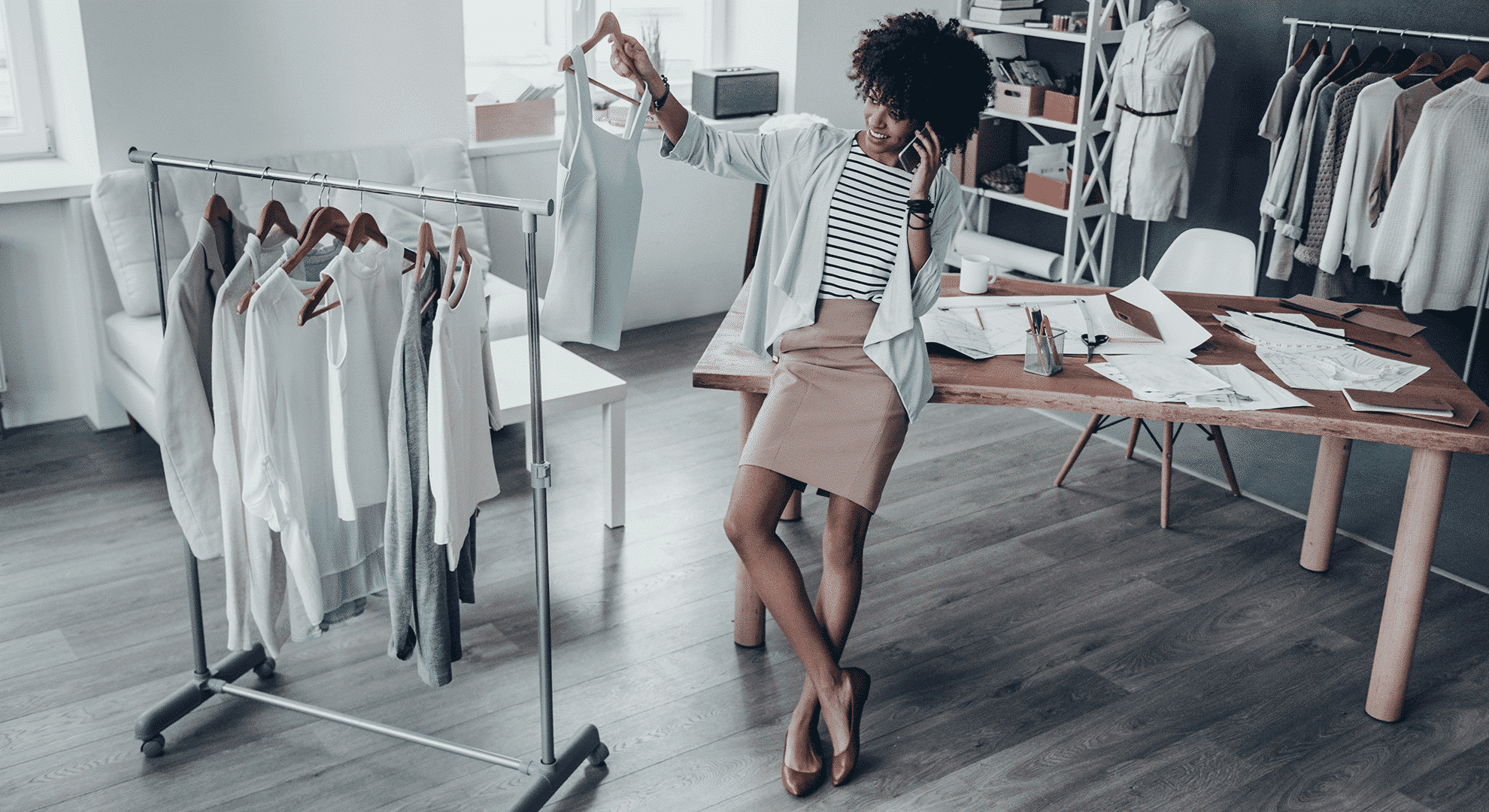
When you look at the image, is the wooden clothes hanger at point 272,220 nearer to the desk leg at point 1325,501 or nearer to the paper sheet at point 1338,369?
the paper sheet at point 1338,369

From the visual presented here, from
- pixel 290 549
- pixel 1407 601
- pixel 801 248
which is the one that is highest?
pixel 801 248

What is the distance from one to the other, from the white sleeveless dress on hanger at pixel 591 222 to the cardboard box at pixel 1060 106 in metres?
3.32

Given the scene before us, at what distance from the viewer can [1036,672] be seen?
293cm

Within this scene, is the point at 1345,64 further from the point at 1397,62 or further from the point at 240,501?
the point at 240,501

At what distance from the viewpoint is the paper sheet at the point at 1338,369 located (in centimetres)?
273

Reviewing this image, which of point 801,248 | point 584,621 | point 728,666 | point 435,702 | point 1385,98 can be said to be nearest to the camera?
point 801,248

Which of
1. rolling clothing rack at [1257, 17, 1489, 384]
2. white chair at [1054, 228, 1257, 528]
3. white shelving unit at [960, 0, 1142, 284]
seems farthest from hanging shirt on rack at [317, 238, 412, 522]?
white shelving unit at [960, 0, 1142, 284]

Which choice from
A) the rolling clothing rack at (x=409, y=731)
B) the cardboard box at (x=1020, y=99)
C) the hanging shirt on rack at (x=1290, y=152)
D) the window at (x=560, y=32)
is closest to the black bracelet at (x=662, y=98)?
the rolling clothing rack at (x=409, y=731)

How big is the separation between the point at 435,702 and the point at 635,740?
472mm

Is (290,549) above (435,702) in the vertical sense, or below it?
above

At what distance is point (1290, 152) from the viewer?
4656 millimetres

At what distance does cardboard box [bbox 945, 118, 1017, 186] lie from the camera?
5793 millimetres

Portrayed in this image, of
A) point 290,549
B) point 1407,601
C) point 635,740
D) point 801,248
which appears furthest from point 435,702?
point 1407,601

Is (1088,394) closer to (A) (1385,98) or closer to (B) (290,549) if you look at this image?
(B) (290,549)
